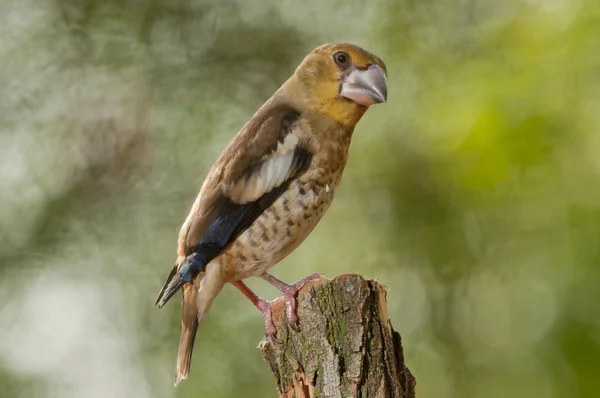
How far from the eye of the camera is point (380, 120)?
24.4ft

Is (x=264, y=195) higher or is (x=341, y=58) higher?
(x=341, y=58)

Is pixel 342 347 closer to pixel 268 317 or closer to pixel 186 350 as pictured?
pixel 268 317

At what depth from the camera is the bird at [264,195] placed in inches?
141

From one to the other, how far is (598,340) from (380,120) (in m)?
2.64

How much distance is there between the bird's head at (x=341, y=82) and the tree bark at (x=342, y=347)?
0.90 metres

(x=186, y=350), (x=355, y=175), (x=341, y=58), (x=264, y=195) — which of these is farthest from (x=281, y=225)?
(x=355, y=175)

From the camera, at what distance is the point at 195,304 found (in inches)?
144

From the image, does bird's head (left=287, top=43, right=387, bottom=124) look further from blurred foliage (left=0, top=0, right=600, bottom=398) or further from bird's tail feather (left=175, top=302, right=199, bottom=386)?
blurred foliage (left=0, top=0, right=600, bottom=398)

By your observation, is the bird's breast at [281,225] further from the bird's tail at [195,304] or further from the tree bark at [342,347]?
the tree bark at [342,347]

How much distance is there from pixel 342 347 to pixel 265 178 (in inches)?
33.7

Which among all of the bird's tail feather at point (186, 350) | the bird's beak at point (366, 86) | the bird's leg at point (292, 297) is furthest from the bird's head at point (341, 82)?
the bird's tail feather at point (186, 350)

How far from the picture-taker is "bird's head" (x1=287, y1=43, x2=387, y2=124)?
3.72 meters

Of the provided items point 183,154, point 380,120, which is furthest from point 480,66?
point 183,154

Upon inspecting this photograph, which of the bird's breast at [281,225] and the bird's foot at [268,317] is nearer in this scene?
the bird's foot at [268,317]
